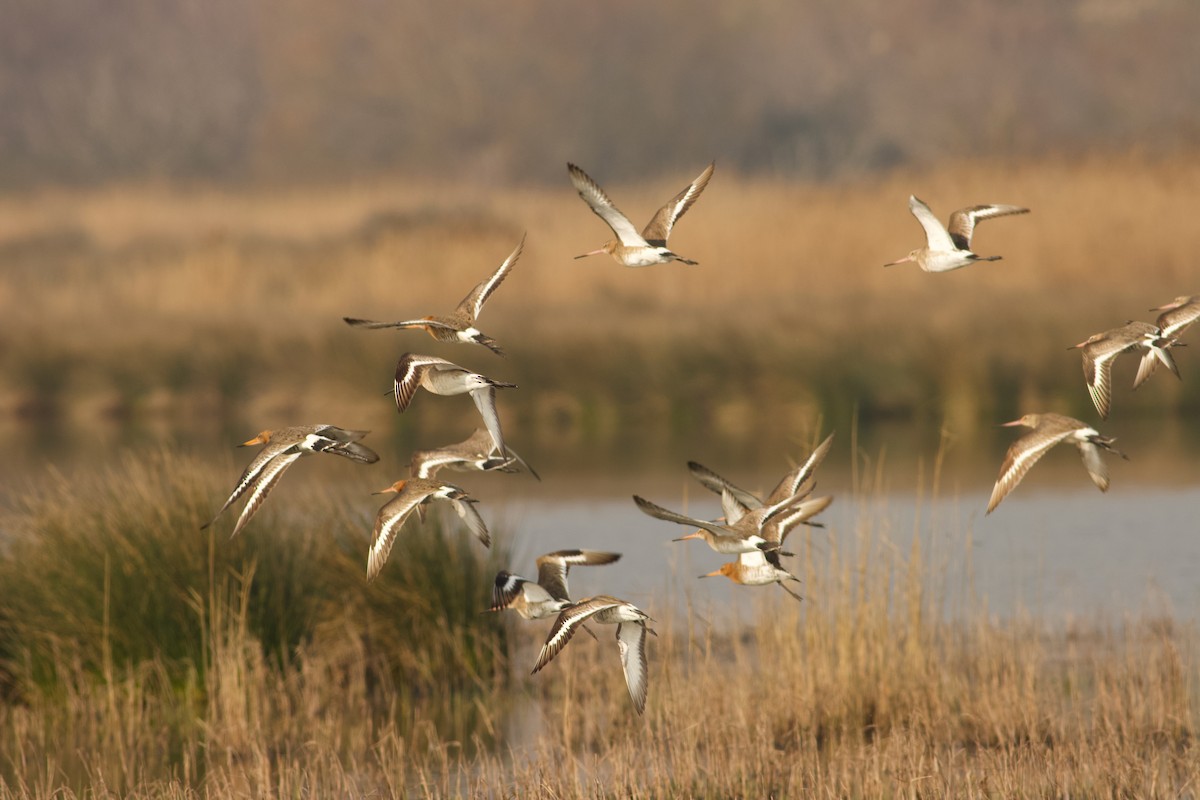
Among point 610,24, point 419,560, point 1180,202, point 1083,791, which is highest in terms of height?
point 610,24

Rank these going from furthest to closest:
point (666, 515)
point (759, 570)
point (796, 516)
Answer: point (796, 516) < point (759, 570) < point (666, 515)

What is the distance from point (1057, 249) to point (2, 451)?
18257mm

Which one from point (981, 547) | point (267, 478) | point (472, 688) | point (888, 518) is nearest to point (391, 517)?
point (267, 478)

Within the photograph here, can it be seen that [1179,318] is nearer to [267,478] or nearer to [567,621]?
[567,621]

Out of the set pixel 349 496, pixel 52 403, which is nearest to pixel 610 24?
pixel 52 403

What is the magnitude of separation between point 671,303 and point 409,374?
87.8 feet

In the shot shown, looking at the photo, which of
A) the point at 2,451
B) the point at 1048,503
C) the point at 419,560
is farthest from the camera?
the point at 2,451

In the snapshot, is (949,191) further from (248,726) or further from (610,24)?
(610,24)

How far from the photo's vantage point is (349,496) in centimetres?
1138

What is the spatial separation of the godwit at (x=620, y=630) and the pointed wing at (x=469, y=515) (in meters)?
0.36

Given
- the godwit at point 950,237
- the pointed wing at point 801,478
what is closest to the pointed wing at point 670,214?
the godwit at point 950,237

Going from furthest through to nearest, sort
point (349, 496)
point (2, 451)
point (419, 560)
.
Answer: point (2, 451) → point (349, 496) → point (419, 560)

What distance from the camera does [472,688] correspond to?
1089cm

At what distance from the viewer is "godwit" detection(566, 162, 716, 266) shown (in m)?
5.54
